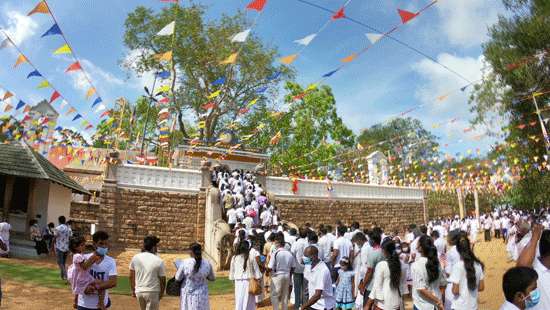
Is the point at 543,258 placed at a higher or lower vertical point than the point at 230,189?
lower

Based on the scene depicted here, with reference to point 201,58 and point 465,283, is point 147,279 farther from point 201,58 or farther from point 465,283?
point 201,58

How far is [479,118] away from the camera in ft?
62.6

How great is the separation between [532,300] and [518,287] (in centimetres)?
31

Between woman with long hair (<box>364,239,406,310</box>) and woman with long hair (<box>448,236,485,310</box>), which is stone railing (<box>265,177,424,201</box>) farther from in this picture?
woman with long hair (<box>448,236,485,310</box>)

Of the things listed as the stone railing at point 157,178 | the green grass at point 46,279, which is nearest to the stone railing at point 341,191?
the stone railing at point 157,178

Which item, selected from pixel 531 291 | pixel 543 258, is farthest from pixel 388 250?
pixel 531 291

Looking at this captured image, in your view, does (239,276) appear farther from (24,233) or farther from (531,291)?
(24,233)

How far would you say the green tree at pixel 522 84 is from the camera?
51.1 ft

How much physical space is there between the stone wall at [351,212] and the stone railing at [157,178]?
432 centimetres

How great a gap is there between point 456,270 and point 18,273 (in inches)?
411

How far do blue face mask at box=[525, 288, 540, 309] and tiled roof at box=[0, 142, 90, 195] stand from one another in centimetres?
1429

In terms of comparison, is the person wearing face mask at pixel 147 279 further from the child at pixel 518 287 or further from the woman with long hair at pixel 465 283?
the child at pixel 518 287

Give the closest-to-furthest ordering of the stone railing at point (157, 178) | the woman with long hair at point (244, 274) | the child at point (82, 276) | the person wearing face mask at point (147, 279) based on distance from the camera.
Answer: the child at point (82, 276)
the person wearing face mask at point (147, 279)
the woman with long hair at point (244, 274)
the stone railing at point (157, 178)

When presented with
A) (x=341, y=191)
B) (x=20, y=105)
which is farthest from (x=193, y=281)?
(x=341, y=191)
